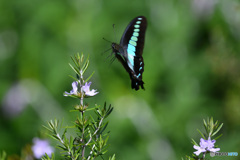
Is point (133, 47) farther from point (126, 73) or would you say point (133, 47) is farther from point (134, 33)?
point (126, 73)

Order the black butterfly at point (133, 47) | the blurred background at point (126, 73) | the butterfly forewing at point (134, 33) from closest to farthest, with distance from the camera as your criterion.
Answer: the black butterfly at point (133, 47) < the butterfly forewing at point (134, 33) < the blurred background at point (126, 73)

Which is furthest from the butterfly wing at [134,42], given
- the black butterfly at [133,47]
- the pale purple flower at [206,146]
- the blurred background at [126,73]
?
the blurred background at [126,73]

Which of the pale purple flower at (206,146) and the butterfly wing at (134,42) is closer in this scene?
the pale purple flower at (206,146)

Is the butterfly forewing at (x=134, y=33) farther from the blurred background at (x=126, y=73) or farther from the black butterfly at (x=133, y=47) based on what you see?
the blurred background at (x=126, y=73)

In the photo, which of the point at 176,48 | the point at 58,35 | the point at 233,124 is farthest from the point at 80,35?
the point at 233,124

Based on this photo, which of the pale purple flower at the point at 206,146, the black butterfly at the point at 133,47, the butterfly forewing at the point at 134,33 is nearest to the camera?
the pale purple flower at the point at 206,146

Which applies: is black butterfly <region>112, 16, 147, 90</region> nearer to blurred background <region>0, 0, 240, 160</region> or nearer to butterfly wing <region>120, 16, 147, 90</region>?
butterfly wing <region>120, 16, 147, 90</region>

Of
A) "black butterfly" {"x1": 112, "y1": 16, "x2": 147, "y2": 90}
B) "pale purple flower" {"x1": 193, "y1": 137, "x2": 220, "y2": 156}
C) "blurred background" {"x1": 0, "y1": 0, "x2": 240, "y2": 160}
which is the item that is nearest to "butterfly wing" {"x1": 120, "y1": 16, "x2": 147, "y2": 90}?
"black butterfly" {"x1": 112, "y1": 16, "x2": 147, "y2": 90}
